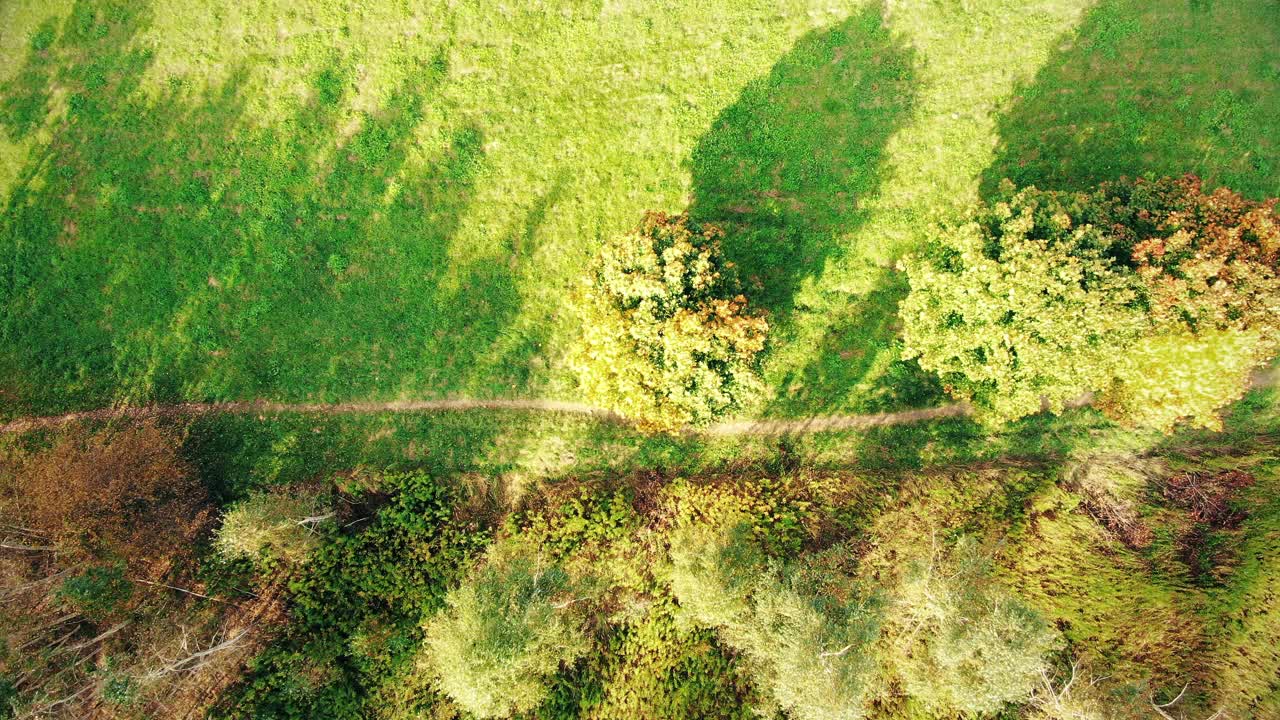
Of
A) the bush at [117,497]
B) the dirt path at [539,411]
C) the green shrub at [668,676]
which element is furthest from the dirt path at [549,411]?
the green shrub at [668,676]

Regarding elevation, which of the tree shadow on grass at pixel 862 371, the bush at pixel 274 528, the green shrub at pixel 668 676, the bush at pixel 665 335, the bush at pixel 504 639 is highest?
the bush at pixel 665 335

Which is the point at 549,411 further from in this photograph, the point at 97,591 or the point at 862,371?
the point at 97,591

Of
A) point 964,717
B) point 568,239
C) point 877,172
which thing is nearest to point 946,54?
point 877,172

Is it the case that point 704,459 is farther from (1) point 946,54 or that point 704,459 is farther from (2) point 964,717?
(1) point 946,54

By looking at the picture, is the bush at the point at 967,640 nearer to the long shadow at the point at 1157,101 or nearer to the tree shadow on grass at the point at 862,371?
the tree shadow on grass at the point at 862,371

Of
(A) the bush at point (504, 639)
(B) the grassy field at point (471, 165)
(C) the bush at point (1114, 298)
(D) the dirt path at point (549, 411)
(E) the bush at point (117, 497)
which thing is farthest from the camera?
(D) the dirt path at point (549, 411)

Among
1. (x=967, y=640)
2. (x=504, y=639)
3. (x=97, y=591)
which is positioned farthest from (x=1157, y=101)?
(x=97, y=591)

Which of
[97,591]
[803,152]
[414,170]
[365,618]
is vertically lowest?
[365,618]
